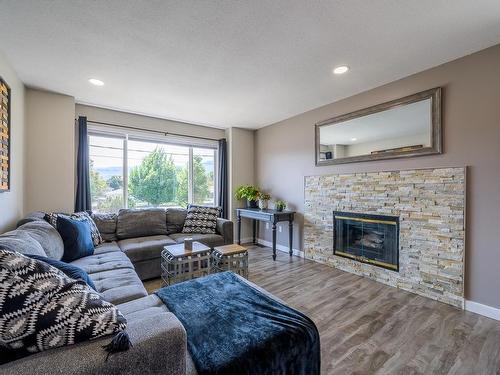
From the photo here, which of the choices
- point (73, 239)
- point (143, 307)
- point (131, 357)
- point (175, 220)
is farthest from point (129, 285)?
point (175, 220)

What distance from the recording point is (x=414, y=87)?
262 cm

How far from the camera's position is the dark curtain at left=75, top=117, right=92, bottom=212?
334 cm

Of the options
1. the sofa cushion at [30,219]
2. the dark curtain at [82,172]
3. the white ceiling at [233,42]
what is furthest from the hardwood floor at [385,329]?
the white ceiling at [233,42]

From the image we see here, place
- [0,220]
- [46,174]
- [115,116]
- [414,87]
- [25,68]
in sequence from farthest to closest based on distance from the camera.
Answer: [115,116] < [46,174] < [414,87] < [25,68] < [0,220]

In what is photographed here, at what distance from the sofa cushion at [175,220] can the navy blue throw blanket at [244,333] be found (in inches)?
85.8

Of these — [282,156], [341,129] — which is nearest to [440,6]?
[341,129]

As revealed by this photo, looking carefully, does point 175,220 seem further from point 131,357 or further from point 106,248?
point 131,357

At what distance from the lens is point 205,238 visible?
3.36m

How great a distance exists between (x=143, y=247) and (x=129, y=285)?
1168mm

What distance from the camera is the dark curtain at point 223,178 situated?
478 cm

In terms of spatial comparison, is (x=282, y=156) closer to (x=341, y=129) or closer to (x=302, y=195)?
(x=302, y=195)

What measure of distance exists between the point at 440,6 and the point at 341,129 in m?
1.80

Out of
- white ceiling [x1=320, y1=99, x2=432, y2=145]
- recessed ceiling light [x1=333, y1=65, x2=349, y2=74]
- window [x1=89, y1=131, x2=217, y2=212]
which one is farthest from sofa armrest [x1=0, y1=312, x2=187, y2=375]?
window [x1=89, y1=131, x2=217, y2=212]

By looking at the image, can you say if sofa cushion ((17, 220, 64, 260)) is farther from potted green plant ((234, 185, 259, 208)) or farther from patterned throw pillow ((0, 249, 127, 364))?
potted green plant ((234, 185, 259, 208))
